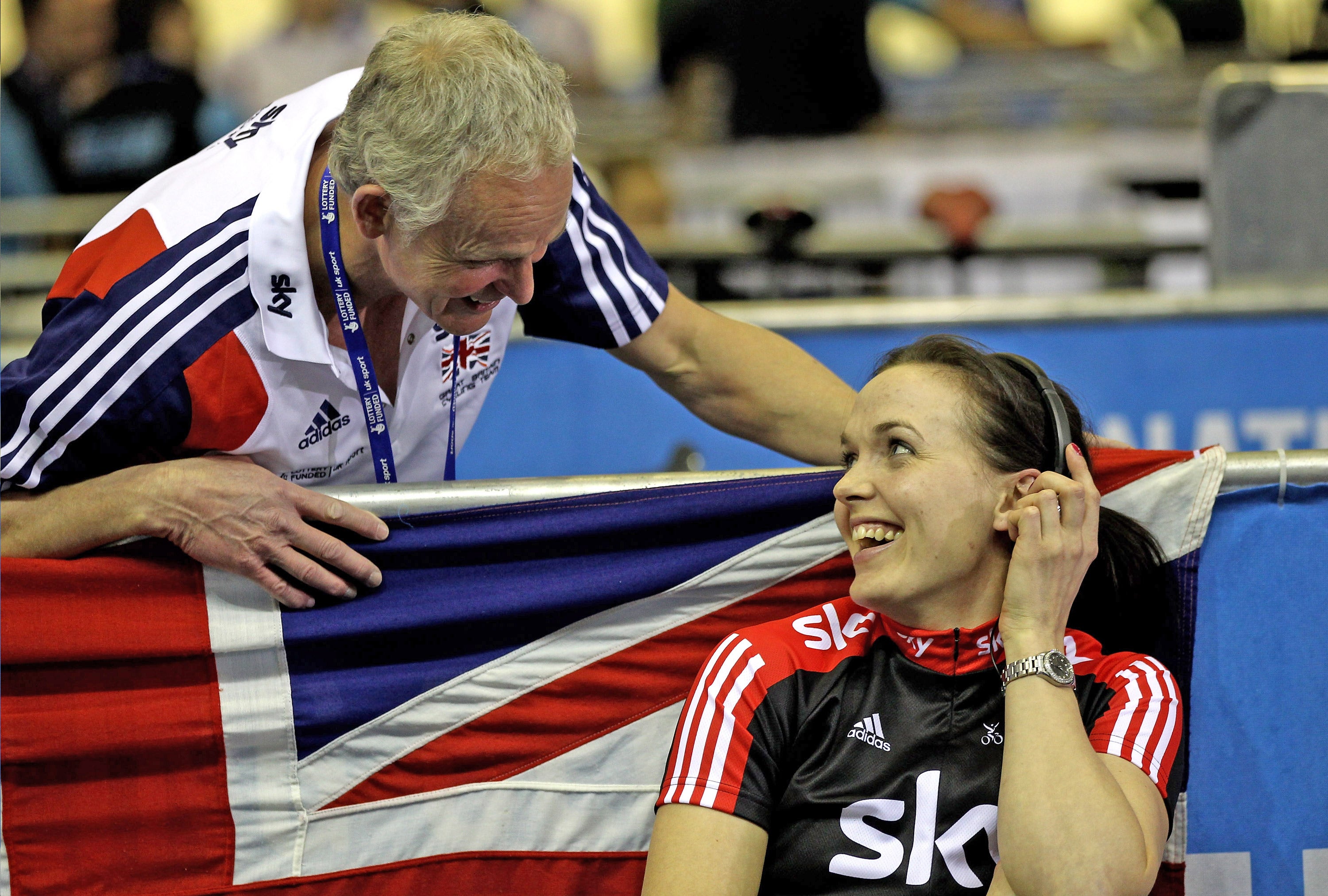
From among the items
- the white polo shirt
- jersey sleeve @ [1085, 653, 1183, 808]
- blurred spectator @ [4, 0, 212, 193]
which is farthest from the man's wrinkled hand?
blurred spectator @ [4, 0, 212, 193]

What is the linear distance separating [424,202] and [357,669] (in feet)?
2.15

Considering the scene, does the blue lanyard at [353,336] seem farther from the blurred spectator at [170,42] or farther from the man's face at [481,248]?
the blurred spectator at [170,42]

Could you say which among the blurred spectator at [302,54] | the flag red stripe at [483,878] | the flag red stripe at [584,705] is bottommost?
the flag red stripe at [483,878]

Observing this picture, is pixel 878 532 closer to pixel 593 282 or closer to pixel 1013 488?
pixel 1013 488

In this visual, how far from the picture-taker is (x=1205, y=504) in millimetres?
1914

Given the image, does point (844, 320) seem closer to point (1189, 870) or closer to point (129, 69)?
point (1189, 870)

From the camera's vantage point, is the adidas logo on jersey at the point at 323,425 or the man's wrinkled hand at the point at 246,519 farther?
the adidas logo on jersey at the point at 323,425

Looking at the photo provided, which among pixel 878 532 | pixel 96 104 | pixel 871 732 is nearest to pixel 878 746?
pixel 871 732

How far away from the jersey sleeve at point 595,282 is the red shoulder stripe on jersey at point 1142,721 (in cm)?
94

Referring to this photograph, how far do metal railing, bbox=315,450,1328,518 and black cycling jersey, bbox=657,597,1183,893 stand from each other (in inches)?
10.2

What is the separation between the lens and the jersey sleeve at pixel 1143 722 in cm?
163

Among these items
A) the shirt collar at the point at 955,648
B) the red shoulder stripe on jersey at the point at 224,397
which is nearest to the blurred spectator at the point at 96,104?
the red shoulder stripe on jersey at the point at 224,397

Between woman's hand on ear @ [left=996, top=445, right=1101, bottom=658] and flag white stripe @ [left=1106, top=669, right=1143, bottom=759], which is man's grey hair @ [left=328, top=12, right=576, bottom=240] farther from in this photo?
flag white stripe @ [left=1106, top=669, right=1143, bottom=759]

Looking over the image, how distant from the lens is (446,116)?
5.57ft
